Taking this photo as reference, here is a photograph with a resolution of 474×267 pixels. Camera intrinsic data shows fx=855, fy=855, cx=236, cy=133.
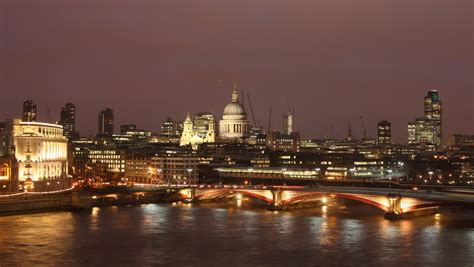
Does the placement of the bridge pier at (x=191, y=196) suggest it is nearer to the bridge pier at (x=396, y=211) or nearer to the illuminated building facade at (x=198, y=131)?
the bridge pier at (x=396, y=211)

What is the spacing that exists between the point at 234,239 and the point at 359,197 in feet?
47.7

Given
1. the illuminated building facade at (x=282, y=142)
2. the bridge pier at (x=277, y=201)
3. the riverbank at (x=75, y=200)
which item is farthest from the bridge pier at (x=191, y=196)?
the illuminated building facade at (x=282, y=142)

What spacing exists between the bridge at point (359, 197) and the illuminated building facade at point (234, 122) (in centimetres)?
7010

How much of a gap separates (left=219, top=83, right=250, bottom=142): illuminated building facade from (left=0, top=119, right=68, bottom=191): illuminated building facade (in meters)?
68.1

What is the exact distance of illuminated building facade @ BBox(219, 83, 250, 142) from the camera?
137 m

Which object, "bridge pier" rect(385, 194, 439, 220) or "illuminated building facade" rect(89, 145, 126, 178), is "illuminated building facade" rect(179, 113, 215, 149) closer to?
"illuminated building facade" rect(89, 145, 126, 178)

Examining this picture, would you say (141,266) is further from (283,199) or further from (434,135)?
(434,135)

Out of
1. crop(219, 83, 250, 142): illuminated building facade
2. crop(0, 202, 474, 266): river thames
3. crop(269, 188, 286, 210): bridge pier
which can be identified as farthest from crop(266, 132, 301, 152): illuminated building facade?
crop(0, 202, 474, 266): river thames

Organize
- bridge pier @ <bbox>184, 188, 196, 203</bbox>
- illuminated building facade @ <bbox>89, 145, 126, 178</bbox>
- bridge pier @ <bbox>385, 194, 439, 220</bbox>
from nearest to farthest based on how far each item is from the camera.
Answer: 1. bridge pier @ <bbox>385, 194, 439, 220</bbox>
2. bridge pier @ <bbox>184, 188, 196, 203</bbox>
3. illuminated building facade @ <bbox>89, 145, 126, 178</bbox>

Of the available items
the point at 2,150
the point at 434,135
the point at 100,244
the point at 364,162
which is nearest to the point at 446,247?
the point at 100,244

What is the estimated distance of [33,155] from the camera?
63656 mm

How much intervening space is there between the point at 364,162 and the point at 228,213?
194ft

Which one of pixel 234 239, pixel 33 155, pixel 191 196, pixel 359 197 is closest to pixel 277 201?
pixel 359 197

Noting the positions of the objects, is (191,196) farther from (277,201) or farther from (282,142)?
(282,142)
